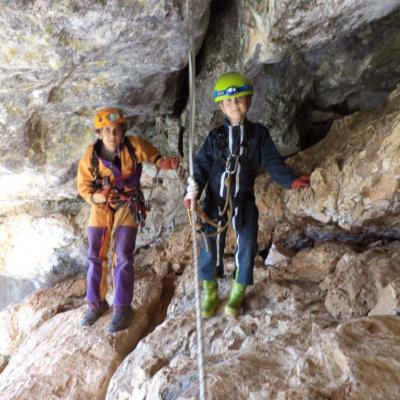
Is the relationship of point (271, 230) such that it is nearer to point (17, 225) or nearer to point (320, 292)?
point (320, 292)

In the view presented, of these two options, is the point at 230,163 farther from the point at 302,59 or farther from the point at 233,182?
the point at 302,59

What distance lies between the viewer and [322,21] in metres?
3.50

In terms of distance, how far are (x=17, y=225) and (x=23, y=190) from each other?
0.83 m

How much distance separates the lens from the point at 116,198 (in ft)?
14.2

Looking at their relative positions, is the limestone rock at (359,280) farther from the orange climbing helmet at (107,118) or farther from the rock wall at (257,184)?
the orange climbing helmet at (107,118)

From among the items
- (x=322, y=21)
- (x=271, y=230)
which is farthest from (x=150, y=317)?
(x=322, y=21)

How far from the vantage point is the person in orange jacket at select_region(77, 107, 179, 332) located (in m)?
4.23

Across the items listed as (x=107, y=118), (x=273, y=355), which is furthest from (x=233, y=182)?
(x=273, y=355)

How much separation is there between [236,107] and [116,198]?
174cm

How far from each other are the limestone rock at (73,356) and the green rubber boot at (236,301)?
4.37ft

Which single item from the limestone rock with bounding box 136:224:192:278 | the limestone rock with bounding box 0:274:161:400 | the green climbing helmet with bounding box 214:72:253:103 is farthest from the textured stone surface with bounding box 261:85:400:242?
the limestone rock with bounding box 0:274:161:400

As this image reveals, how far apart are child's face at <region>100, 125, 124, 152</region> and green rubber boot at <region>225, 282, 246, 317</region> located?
2007 millimetres

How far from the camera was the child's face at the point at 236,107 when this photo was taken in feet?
11.5

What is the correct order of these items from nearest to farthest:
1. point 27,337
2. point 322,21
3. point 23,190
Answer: point 322,21 < point 27,337 < point 23,190
